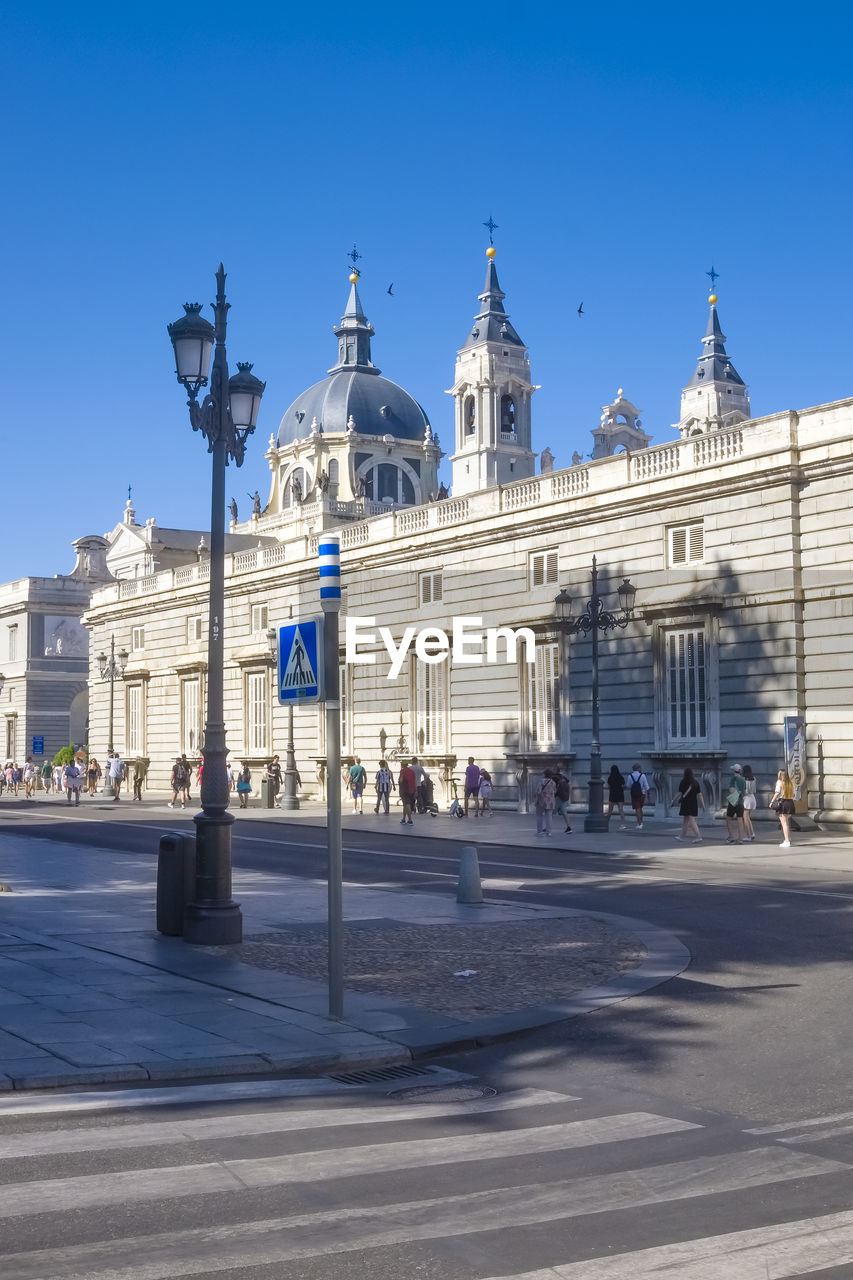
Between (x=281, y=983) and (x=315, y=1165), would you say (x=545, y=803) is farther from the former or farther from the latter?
(x=315, y=1165)

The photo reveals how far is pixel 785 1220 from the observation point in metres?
5.67

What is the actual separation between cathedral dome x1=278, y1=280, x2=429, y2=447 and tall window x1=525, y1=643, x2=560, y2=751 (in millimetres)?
56143

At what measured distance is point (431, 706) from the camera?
42.1 meters

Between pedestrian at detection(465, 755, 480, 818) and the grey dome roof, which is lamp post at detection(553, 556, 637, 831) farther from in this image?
the grey dome roof

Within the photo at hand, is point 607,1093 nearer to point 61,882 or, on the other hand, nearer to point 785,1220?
point 785,1220

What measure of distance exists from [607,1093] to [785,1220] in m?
2.47

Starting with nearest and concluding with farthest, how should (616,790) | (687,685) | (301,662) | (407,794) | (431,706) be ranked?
(301,662), (616,790), (687,685), (407,794), (431,706)

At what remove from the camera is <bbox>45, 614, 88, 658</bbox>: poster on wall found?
3546 inches

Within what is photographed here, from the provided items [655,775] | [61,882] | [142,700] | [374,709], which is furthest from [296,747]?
[61,882]

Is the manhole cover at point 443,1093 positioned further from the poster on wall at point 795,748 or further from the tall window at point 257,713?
the tall window at point 257,713

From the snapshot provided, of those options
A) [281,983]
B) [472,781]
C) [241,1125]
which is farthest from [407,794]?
[241,1125]

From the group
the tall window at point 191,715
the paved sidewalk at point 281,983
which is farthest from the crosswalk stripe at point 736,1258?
the tall window at point 191,715

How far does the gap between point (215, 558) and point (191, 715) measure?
41659 millimetres

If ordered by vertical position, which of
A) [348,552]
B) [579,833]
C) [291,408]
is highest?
[291,408]
